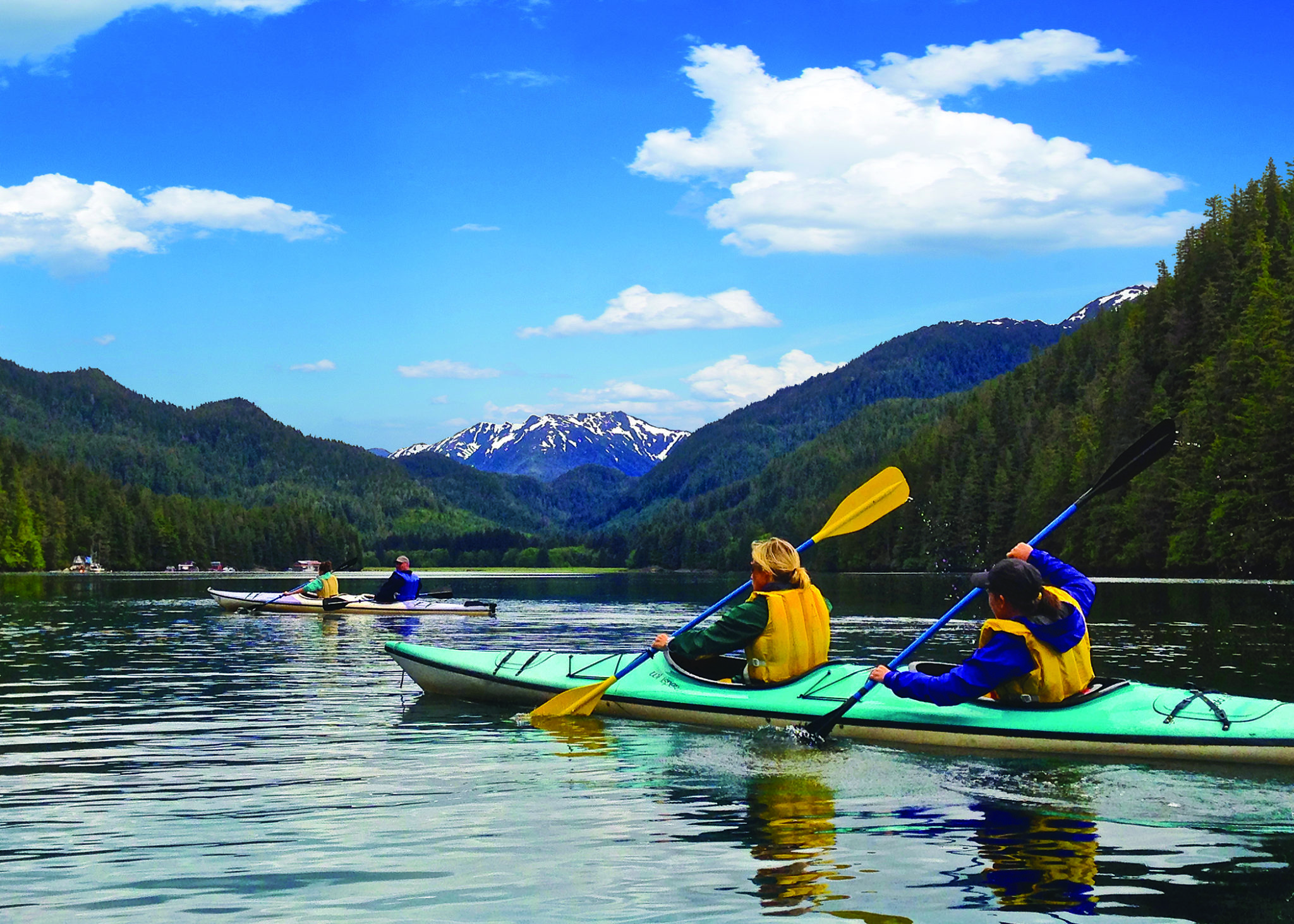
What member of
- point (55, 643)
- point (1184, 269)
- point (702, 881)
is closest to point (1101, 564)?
point (1184, 269)

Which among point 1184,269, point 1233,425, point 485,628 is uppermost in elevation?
point 1184,269

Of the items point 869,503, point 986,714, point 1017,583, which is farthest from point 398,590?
point 1017,583

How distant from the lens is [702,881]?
7547mm

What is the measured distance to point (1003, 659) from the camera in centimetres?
1118

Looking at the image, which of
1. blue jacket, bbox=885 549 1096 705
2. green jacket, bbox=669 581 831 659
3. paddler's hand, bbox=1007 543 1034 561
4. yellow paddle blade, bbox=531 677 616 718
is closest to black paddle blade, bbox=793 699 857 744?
blue jacket, bbox=885 549 1096 705

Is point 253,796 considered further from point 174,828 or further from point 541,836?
point 541,836

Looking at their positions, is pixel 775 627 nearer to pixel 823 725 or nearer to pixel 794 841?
pixel 823 725

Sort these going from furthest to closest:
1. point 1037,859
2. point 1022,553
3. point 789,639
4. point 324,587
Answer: point 324,587, point 789,639, point 1022,553, point 1037,859

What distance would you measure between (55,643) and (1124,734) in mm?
24769

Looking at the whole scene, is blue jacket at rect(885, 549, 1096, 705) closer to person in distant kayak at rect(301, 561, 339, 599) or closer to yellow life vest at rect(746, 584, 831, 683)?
yellow life vest at rect(746, 584, 831, 683)

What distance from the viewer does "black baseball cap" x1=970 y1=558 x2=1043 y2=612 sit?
10586 mm

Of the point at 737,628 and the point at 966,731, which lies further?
the point at 737,628

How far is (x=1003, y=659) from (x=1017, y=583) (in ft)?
3.21

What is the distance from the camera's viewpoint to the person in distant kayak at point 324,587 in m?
39.2
